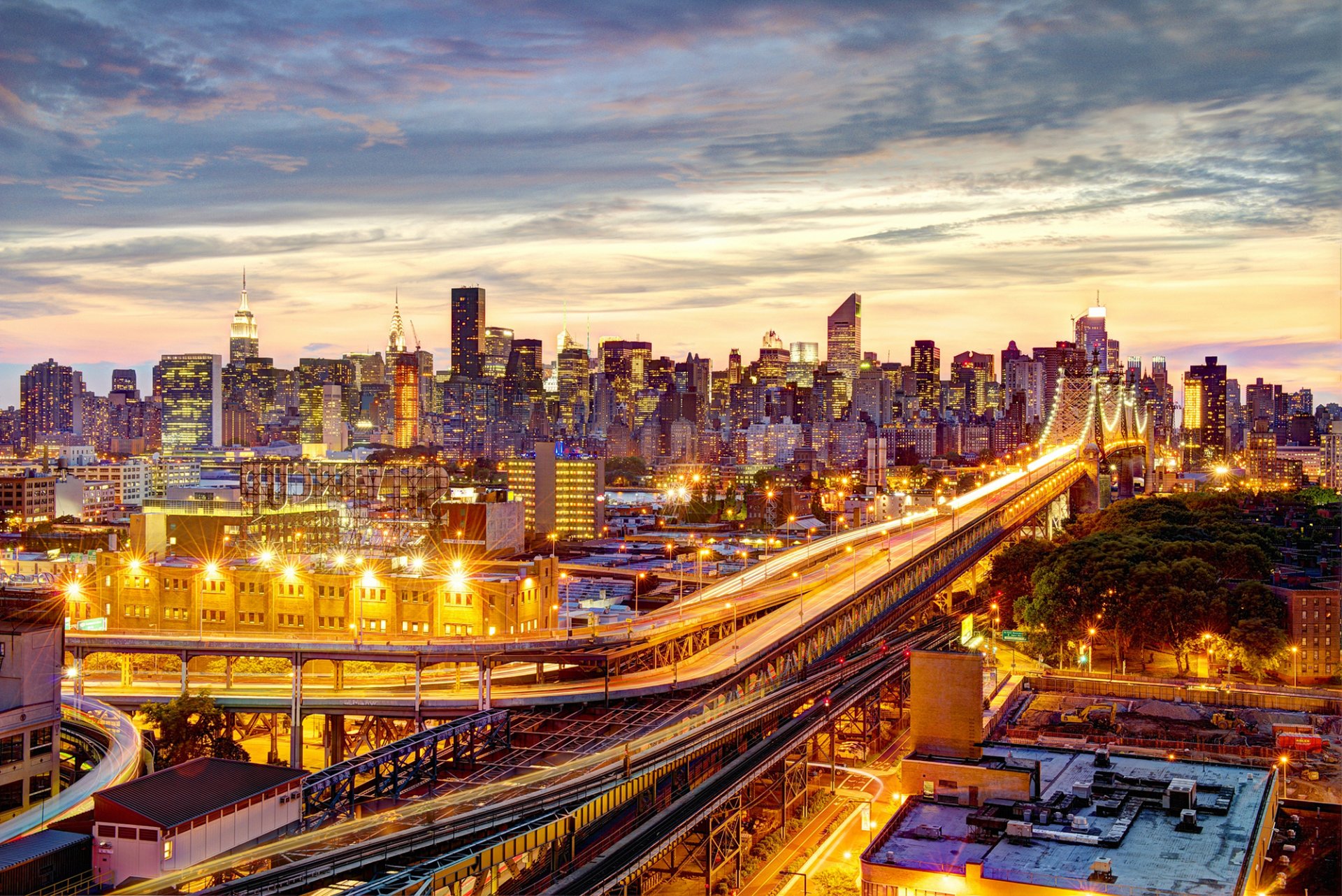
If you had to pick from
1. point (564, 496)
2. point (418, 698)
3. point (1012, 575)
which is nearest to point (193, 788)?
point (418, 698)

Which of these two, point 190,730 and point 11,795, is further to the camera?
point 190,730

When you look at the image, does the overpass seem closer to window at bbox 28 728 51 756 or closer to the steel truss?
the steel truss

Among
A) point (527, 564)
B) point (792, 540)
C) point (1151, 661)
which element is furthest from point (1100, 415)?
point (527, 564)

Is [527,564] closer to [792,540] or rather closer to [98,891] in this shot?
[98,891]

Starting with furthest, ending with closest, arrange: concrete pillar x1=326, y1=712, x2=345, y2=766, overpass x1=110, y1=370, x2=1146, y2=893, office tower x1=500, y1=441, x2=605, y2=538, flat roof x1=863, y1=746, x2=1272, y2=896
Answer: office tower x1=500, y1=441, x2=605, y2=538
concrete pillar x1=326, y1=712, x2=345, y2=766
flat roof x1=863, y1=746, x2=1272, y2=896
overpass x1=110, y1=370, x2=1146, y2=893

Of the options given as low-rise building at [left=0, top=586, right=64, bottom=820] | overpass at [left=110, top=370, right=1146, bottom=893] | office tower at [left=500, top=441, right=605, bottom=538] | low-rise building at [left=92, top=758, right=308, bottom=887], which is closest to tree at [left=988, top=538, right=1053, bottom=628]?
overpass at [left=110, top=370, right=1146, bottom=893]

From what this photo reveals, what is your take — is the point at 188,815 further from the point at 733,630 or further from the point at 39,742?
the point at 733,630

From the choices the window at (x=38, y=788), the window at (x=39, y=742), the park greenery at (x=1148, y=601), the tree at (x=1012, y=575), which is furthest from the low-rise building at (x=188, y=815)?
the tree at (x=1012, y=575)
